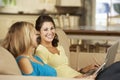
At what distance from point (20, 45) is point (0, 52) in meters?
0.27

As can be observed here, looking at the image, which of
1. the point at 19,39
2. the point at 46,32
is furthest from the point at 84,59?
the point at 19,39

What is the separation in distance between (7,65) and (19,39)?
0.32 metres

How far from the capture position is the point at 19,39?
211cm

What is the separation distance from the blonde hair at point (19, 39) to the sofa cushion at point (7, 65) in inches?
8.9

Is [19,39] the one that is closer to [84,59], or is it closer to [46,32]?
[46,32]

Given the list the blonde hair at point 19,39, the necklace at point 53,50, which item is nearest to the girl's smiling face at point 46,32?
the necklace at point 53,50

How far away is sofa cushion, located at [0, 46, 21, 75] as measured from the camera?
182cm

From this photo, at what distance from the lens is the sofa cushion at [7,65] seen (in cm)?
A: 182

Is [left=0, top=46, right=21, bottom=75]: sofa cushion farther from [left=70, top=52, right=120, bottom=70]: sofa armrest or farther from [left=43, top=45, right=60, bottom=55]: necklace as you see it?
[left=70, top=52, right=120, bottom=70]: sofa armrest

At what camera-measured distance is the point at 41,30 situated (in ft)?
8.42

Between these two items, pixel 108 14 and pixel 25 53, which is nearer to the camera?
pixel 25 53

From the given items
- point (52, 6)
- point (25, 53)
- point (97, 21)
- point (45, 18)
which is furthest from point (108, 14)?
point (25, 53)

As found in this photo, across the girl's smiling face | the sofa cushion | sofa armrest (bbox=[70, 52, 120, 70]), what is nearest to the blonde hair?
the sofa cushion

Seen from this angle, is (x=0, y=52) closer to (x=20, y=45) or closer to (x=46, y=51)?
(x=20, y=45)
